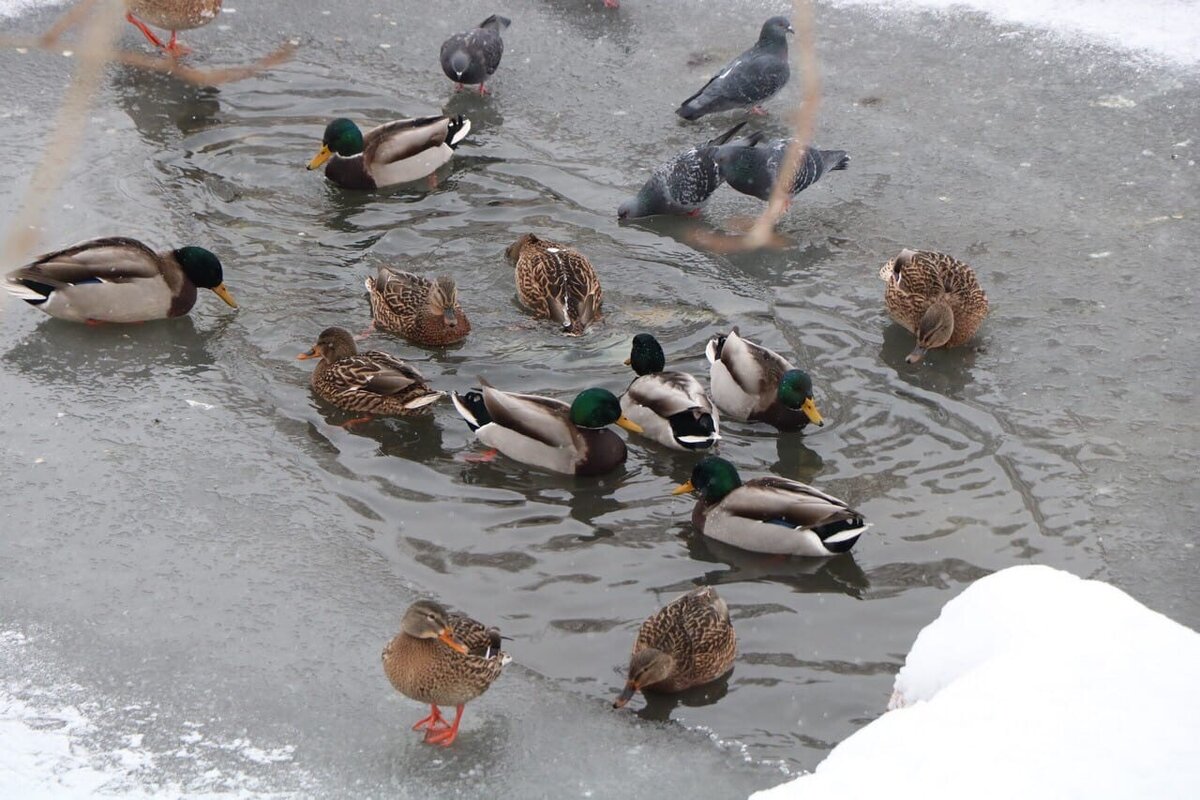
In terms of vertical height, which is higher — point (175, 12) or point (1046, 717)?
point (175, 12)

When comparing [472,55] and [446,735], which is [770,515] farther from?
[472,55]

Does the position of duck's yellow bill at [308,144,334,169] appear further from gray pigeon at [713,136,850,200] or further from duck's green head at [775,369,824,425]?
duck's green head at [775,369,824,425]

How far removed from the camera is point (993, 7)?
10.7 meters

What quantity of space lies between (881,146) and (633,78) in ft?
6.66

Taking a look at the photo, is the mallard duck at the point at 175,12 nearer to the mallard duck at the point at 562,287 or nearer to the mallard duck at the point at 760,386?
the mallard duck at the point at 562,287

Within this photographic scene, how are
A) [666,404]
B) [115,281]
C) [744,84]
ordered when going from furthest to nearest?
[744,84], [115,281], [666,404]

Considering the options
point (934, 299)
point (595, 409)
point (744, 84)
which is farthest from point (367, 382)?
point (744, 84)

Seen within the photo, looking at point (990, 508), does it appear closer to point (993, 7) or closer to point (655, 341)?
point (655, 341)

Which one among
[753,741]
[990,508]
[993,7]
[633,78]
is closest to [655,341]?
[990,508]

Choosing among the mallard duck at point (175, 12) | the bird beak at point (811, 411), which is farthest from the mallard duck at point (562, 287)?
the mallard duck at point (175, 12)

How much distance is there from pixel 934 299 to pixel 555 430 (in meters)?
2.15

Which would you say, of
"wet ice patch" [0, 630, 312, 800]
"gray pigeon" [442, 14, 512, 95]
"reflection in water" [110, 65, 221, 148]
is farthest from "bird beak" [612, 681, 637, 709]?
"gray pigeon" [442, 14, 512, 95]

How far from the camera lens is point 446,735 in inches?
179

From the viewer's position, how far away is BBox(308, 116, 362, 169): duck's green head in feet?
28.2
